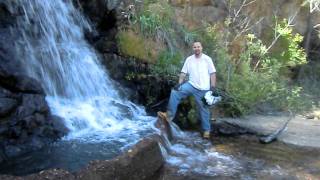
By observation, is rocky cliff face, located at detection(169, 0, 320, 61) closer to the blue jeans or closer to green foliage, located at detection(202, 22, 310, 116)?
green foliage, located at detection(202, 22, 310, 116)

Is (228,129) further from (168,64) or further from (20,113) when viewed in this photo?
(20,113)

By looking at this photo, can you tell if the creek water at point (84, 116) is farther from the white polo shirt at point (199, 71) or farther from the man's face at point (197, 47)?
the man's face at point (197, 47)

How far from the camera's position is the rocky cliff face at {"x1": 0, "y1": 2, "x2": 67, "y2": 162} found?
713 cm

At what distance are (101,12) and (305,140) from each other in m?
5.07

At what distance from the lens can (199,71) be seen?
8.88 meters

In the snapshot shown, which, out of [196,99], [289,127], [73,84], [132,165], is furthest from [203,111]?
[132,165]

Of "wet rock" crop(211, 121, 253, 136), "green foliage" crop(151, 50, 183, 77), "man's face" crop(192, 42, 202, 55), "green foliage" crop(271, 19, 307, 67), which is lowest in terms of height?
"wet rock" crop(211, 121, 253, 136)

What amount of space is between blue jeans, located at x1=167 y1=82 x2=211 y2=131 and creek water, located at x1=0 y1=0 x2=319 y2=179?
0.98ft

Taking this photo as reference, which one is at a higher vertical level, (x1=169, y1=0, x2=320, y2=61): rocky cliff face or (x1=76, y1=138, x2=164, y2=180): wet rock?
(x1=169, y1=0, x2=320, y2=61): rocky cliff face

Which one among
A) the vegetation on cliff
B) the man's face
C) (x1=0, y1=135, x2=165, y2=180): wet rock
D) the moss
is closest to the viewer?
(x1=0, y1=135, x2=165, y2=180): wet rock

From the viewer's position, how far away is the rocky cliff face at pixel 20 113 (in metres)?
7.13

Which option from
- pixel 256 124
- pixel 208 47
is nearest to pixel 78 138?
pixel 256 124

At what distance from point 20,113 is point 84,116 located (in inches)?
61.5

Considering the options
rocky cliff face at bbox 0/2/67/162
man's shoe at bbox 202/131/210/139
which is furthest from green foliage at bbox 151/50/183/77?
rocky cliff face at bbox 0/2/67/162
